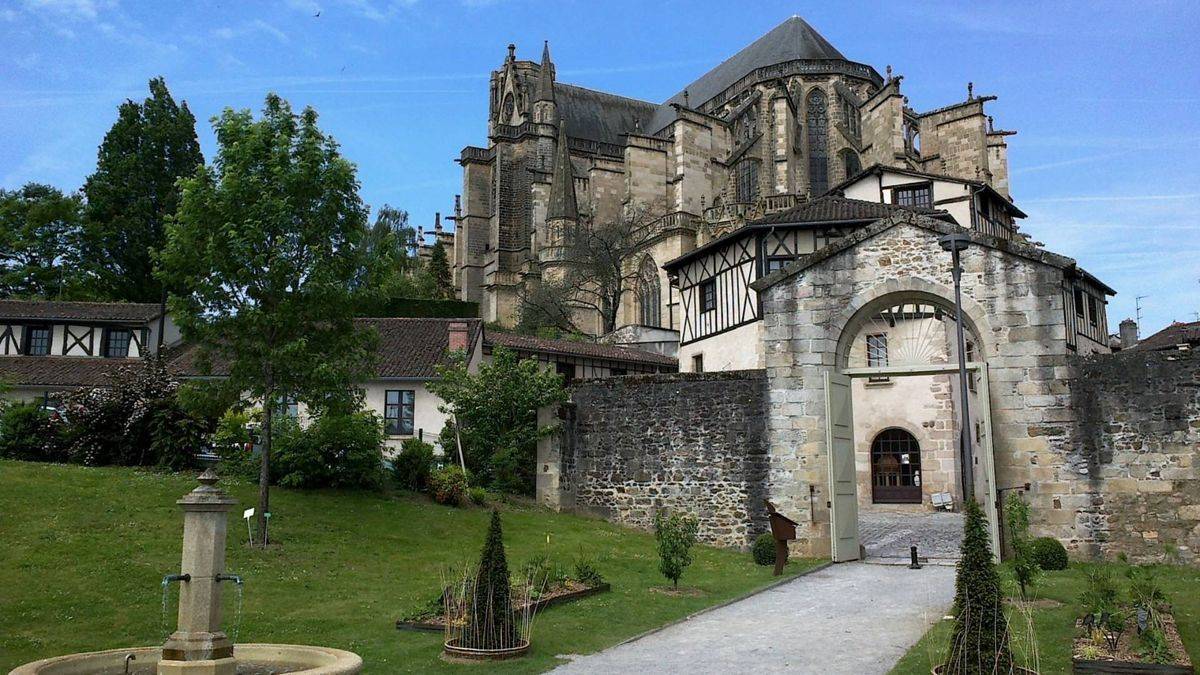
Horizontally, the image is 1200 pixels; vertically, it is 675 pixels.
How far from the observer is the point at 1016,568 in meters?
11.7

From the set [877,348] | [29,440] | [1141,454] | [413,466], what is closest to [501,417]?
[413,466]

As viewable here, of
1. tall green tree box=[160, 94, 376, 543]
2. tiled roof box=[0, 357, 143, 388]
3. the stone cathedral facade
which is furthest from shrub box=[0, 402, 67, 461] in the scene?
the stone cathedral facade

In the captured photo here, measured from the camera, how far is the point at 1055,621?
35.0ft

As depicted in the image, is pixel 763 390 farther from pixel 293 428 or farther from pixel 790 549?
pixel 293 428

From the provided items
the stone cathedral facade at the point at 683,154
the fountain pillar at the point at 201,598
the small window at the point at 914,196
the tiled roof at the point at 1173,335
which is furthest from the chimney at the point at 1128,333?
the fountain pillar at the point at 201,598

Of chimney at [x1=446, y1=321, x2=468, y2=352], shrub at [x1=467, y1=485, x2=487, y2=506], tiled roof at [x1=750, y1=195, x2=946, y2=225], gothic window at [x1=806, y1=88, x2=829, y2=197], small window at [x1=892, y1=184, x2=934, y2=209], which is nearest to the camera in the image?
shrub at [x1=467, y1=485, x2=487, y2=506]

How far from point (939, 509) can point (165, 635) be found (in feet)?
73.7

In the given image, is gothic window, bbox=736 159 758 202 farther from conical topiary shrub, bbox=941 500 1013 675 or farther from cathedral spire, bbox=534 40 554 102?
conical topiary shrub, bbox=941 500 1013 675

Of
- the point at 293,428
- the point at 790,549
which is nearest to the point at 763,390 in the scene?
the point at 790,549

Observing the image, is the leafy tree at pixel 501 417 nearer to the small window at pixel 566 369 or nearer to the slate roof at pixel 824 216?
the small window at pixel 566 369

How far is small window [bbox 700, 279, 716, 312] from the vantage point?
2888 centimetres

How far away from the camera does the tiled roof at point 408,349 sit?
84.6 ft

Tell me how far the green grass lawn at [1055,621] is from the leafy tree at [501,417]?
1155 cm

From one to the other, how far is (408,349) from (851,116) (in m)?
32.1
